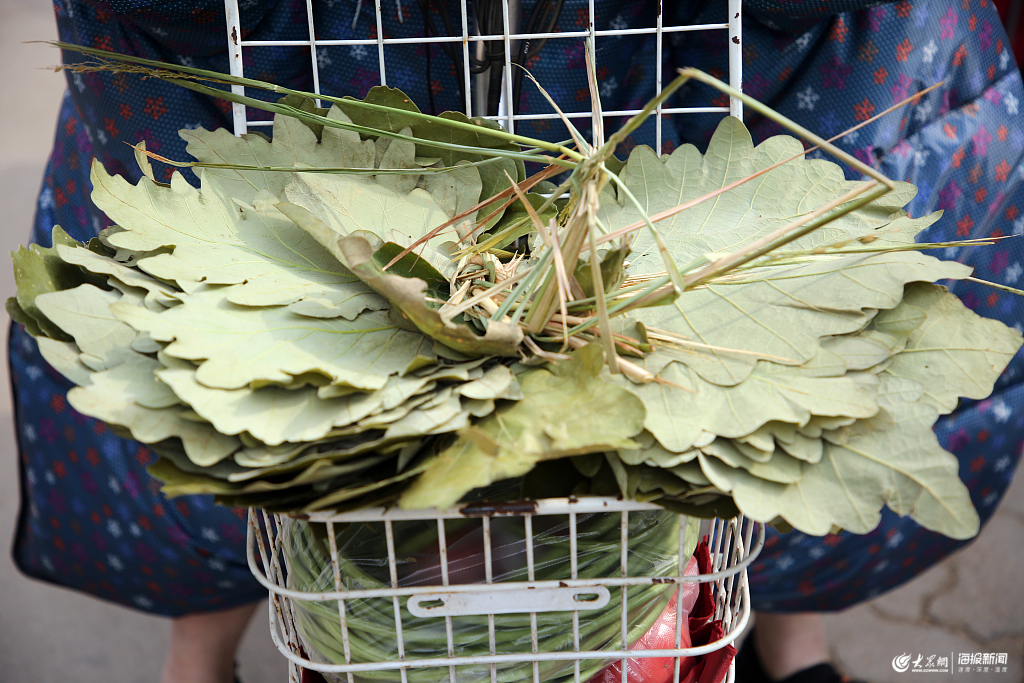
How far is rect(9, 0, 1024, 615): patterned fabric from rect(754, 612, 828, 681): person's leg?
8cm

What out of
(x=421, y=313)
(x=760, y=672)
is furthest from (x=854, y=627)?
(x=421, y=313)

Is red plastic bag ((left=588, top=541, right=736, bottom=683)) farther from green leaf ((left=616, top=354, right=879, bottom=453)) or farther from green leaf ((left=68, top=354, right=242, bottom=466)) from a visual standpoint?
green leaf ((left=68, top=354, right=242, bottom=466))

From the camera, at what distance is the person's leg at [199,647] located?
3.22ft

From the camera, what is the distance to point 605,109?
78cm

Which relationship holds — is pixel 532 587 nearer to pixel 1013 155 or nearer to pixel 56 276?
pixel 56 276

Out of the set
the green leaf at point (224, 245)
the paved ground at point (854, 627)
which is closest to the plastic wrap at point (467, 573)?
the green leaf at point (224, 245)

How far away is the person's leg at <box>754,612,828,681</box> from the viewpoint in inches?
40.6

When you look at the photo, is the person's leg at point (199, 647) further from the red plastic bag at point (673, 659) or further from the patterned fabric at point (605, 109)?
the red plastic bag at point (673, 659)

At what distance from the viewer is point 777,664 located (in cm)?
104

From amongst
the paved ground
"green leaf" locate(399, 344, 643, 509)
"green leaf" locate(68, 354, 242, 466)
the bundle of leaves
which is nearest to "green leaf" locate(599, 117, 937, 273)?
the bundle of leaves

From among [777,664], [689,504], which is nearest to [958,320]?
[689,504]

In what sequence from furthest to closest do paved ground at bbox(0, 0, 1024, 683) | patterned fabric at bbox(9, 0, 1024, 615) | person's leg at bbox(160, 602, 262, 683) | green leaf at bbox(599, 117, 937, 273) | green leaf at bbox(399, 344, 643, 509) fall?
paved ground at bbox(0, 0, 1024, 683)
person's leg at bbox(160, 602, 262, 683)
patterned fabric at bbox(9, 0, 1024, 615)
green leaf at bbox(599, 117, 937, 273)
green leaf at bbox(399, 344, 643, 509)

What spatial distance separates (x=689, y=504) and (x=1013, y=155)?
2.50 ft

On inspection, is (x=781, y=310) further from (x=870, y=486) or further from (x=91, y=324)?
(x=91, y=324)
